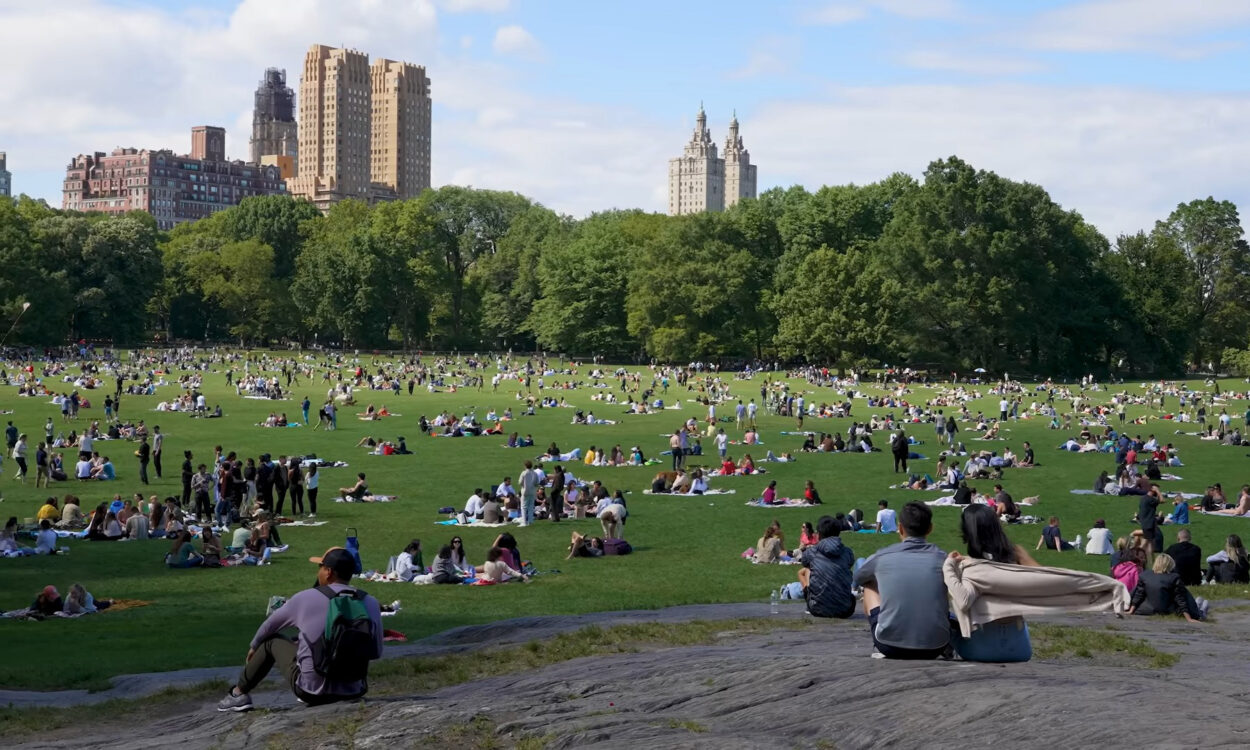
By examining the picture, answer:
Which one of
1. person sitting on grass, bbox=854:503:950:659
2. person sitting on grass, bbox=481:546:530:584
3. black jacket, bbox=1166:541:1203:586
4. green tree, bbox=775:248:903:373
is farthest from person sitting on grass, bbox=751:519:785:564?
green tree, bbox=775:248:903:373

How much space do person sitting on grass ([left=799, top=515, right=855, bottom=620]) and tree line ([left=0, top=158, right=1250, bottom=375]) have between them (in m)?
72.0

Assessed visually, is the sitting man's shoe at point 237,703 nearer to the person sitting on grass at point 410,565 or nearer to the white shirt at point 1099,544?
the person sitting on grass at point 410,565

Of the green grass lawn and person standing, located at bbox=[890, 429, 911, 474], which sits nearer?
the green grass lawn

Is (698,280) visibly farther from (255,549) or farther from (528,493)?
(255,549)

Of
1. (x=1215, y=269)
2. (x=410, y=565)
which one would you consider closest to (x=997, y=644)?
(x=410, y=565)

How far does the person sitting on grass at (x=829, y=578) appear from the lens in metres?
12.8

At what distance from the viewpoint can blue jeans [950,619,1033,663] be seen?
8344 mm

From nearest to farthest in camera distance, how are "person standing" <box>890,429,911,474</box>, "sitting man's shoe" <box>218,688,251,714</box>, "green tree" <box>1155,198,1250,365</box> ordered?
"sitting man's shoe" <box>218,688,251,714</box>, "person standing" <box>890,429,911,474</box>, "green tree" <box>1155,198,1250,365</box>

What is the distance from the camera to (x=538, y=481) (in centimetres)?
2958

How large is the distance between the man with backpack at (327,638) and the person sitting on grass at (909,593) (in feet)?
10.6

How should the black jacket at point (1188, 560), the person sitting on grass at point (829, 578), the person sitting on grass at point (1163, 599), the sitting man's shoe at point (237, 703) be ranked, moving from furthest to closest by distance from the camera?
the black jacket at point (1188, 560), the person sitting on grass at point (1163, 599), the person sitting on grass at point (829, 578), the sitting man's shoe at point (237, 703)

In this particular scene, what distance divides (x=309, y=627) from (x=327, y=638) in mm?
139

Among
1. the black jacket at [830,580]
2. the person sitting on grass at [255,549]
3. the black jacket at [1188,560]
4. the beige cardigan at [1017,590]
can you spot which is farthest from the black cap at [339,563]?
the person sitting on grass at [255,549]

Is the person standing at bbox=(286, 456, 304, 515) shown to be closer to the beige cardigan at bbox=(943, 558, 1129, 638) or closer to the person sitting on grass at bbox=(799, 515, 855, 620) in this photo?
the person sitting on grass at bbox=(799, 515, 855, 620)
